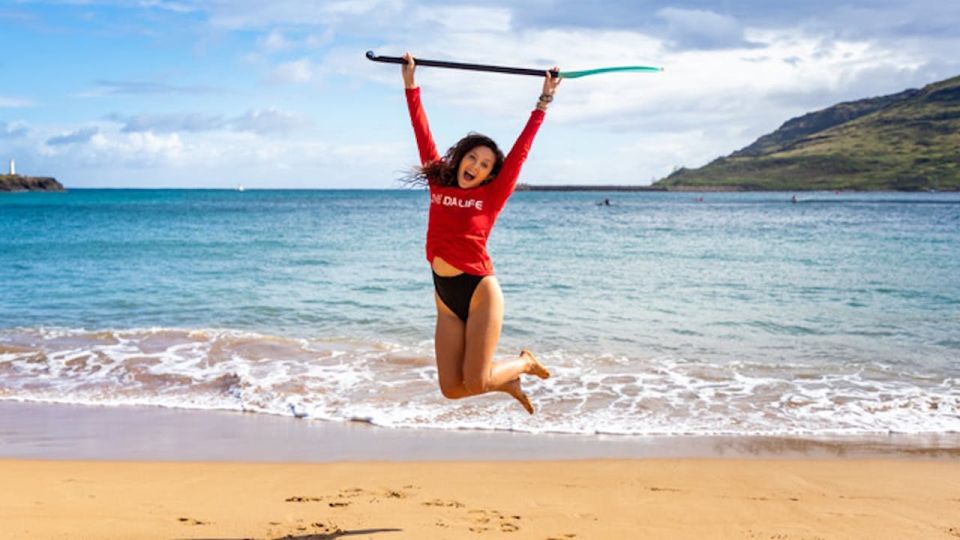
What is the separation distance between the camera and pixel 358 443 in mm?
8727

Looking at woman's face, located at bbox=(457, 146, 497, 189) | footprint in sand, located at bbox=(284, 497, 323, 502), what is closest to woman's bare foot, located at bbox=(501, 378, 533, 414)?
woman's face, located at bbox=(457, 146, 497, 189)

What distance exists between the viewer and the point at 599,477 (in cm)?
741

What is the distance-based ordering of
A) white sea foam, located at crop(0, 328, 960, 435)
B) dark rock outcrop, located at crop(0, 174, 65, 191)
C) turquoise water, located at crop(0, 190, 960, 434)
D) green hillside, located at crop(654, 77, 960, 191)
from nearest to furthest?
white sea foam, located at crop(0, 328, 960, 435), turquoise water, located at crop(0, 190, 960, 434), green hillside, located at crop(654, 77, 960, 191), dark rock outcrop, located at crop(0, 174, 65, 191)

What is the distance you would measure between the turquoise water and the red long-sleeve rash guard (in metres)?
3.93

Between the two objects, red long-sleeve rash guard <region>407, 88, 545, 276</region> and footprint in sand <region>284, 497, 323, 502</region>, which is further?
footprint in sand <region>284, 497, 323, 502</region>

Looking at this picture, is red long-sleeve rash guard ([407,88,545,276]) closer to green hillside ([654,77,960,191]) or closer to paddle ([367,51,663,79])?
paddle ([367,51,663,79])

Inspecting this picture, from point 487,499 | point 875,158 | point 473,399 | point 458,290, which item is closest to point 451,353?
point 458,290

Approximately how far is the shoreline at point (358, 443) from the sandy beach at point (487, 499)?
0.34m

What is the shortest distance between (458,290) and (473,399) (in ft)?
15.7

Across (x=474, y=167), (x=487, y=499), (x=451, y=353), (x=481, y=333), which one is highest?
(x=474, y=167)

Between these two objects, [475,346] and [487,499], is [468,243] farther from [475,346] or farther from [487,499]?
[487,499]

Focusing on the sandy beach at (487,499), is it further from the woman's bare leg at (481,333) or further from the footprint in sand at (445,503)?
the woman's bare leg at (481,333)

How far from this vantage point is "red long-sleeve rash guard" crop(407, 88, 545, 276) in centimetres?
575

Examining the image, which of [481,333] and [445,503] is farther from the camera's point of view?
[445,503]
